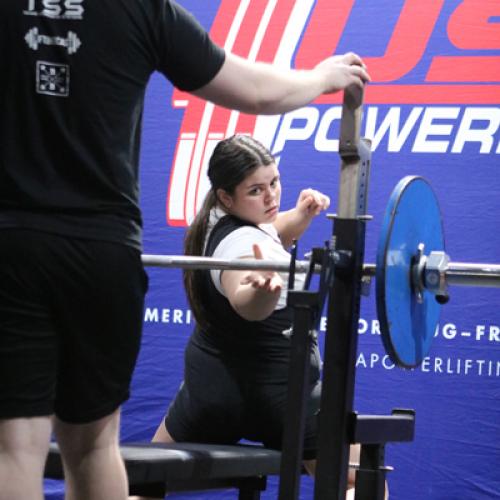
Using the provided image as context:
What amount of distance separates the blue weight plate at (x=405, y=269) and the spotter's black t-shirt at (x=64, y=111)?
60 cm

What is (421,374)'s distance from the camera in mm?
3455

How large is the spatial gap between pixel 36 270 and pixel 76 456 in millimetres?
347

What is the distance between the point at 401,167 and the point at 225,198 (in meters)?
0.97

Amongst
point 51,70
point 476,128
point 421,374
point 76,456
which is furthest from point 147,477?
point 476,128

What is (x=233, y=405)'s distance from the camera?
105 inches

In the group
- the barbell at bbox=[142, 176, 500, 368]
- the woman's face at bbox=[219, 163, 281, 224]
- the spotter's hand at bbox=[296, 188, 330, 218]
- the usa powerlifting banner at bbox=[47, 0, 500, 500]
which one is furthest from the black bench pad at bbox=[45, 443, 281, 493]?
the usa powerlifting banner at bbox=[47, 0, 500, 500]

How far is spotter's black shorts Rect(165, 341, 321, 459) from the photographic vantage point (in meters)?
2.65

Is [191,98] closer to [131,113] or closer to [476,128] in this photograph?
[476,128]

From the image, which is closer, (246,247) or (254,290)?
(254,290)

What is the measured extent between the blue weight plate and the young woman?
1.28 ft

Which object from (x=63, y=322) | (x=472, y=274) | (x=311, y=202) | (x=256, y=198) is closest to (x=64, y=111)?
(x=63, y=322)

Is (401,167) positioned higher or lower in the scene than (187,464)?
higher

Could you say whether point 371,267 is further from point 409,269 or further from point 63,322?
point 63,322

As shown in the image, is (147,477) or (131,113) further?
(147,477)
